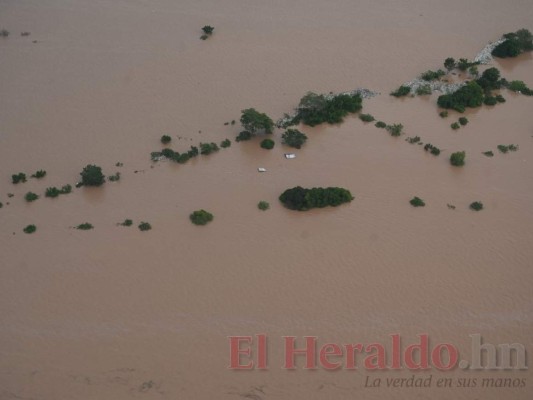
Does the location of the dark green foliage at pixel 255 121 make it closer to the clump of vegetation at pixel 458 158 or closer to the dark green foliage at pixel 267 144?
the dark green foliage at pixel 267 144

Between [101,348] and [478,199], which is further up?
[478,199]

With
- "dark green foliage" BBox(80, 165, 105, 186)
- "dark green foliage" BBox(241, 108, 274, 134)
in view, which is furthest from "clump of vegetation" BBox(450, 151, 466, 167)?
"dark green foliage" BBox(80, 165, 105, 186)

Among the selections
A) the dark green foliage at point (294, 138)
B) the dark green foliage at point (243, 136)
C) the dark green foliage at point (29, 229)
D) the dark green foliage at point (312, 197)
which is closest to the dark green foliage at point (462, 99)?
the dark green foliage at point (294, 138)

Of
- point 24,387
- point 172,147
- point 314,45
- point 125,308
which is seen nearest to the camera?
point 24,387

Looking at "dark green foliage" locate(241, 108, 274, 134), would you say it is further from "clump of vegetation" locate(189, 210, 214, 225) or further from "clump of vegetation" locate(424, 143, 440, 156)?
"clump of vegetation" locate(424, 143, 440, 156)

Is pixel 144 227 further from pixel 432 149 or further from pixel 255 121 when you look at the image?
pixel 432 149

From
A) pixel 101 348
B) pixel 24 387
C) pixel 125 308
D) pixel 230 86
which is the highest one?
pixel 230 86

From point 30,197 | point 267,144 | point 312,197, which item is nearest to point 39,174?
point 30,197

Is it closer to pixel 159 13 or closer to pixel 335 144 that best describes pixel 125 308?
pixel 335 144

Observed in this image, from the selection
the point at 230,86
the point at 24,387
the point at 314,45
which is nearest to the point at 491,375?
the point at 24,387
